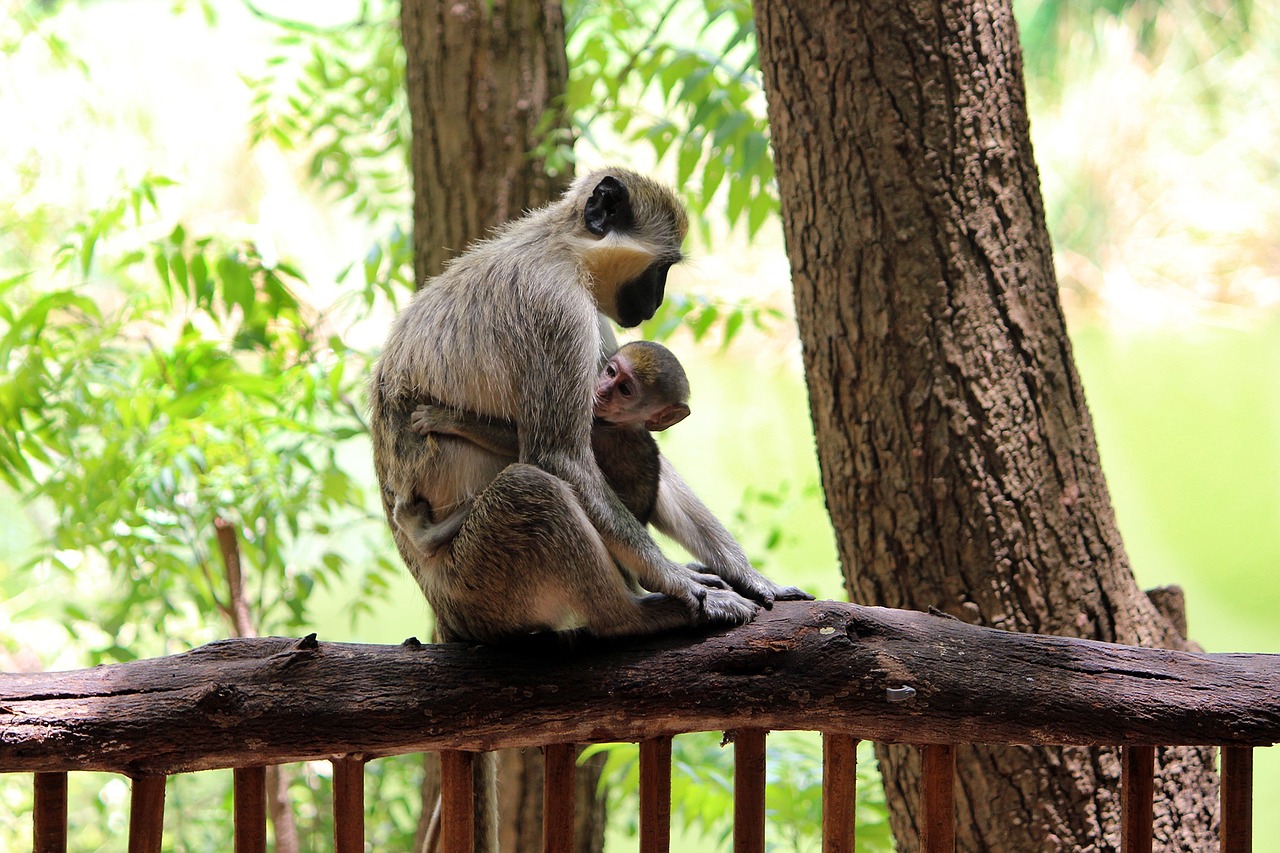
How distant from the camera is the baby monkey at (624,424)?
80.4 inches

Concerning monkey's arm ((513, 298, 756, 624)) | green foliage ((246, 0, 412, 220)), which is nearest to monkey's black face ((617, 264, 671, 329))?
monkey's arm ((513, 298, 756, 624))

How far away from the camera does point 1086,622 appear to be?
7.81 ft

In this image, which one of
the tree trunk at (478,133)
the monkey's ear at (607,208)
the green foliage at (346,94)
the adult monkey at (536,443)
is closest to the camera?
the adult monkey at (536,443)

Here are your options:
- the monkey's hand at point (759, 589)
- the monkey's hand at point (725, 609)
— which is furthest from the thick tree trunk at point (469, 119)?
the monkey's hand at point (725, 609)

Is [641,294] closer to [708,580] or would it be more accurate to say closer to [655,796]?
[708,580]

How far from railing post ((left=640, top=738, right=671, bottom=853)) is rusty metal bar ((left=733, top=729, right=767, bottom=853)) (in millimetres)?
121

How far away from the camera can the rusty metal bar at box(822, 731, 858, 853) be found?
1812mm

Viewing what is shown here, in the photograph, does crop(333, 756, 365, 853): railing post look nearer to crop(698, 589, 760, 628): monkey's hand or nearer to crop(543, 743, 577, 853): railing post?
crop(543, 743, 577, 853): railing post

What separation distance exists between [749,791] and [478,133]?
8.00 ft

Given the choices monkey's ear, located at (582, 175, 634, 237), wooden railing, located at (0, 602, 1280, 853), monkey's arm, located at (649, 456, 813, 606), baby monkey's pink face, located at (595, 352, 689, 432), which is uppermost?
monkey's ear, located at (582, 175, 634, 237)

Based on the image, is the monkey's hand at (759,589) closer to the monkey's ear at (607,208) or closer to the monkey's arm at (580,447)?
the monkey's arm at (580,447)

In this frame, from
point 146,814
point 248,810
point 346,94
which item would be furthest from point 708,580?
point 346,94

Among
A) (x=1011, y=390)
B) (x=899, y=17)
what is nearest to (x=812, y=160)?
(x=899, y=17)

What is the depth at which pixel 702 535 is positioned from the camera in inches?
89.4
